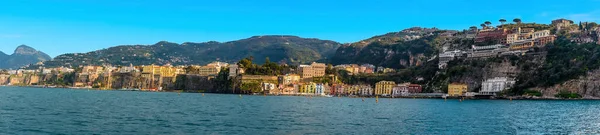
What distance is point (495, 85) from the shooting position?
122375 millimetres

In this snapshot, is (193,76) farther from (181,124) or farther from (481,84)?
(181,124)

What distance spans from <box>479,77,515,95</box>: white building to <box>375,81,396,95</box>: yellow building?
924 inches

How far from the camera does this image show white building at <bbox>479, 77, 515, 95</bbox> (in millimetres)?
120750

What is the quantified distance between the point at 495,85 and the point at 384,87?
28595 mm

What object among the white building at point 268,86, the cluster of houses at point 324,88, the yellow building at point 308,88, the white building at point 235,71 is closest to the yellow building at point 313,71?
the cluster of houses at point 324,88

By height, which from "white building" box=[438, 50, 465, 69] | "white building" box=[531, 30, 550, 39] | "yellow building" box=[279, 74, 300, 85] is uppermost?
"white building" box=[531, 30, 550, 39]

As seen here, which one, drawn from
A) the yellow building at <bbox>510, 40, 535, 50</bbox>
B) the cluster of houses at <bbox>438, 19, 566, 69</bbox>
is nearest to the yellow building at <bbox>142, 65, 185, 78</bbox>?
the cluster of houses at <bbox>438, 19, 566, 69</bbox>

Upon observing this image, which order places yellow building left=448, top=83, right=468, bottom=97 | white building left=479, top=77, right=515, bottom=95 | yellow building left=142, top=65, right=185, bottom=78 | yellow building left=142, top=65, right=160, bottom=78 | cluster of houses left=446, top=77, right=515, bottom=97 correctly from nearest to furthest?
cluster of houses left=446, top=77, right=515, bottom=97 < white building left=479, top=77, right=515, bottom=95 < yellow building left=448, top=83, right=468, bottom=97 < yellow building left=142, top=65, right=185, bottom=78 < yellow building left=142, top=65, right=160, bottom=78

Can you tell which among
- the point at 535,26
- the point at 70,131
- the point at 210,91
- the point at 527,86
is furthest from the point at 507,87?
the point at 70,131

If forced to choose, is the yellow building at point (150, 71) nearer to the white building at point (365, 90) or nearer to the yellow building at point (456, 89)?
the white building at point (365, 90)

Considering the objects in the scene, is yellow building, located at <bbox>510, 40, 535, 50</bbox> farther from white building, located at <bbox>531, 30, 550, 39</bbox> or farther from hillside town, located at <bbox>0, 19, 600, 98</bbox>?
white building, located at <bbox>531, 30, 550, 39</bbox>

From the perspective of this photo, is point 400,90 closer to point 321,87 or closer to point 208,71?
point 321,87

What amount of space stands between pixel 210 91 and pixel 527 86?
3257 inches

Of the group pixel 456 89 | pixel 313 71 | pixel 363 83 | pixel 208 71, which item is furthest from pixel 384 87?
pixel 208 71
